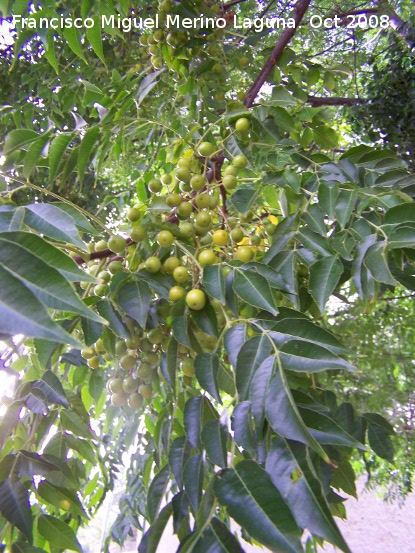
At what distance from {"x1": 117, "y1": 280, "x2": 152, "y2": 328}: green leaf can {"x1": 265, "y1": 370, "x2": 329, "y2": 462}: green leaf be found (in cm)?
23

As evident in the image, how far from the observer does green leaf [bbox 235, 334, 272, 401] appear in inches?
22.3

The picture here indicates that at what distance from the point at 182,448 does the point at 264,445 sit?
138 millimetres

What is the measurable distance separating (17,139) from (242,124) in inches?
16.1

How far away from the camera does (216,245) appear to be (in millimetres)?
853

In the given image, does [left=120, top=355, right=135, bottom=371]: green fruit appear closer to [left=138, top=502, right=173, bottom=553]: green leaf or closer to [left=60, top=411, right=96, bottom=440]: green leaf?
[left=60, top=411, right=96, bottom=440]: green leaf

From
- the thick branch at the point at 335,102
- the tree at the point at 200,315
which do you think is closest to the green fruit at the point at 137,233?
the tree at the point at 200,315

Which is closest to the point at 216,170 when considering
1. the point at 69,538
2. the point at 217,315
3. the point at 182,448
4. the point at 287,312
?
the point at 217,315

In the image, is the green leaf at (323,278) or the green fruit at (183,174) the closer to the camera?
the green leaf at (323,278)

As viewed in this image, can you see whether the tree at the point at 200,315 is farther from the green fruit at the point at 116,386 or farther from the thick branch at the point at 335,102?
the thick branch at the point at 335,102

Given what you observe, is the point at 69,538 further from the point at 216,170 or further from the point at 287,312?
the point at 216,170

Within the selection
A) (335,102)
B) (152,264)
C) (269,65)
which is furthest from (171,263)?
(335,102)

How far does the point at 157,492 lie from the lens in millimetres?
672

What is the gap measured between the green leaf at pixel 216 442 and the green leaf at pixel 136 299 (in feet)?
0.57

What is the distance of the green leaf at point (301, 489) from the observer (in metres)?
0.44
